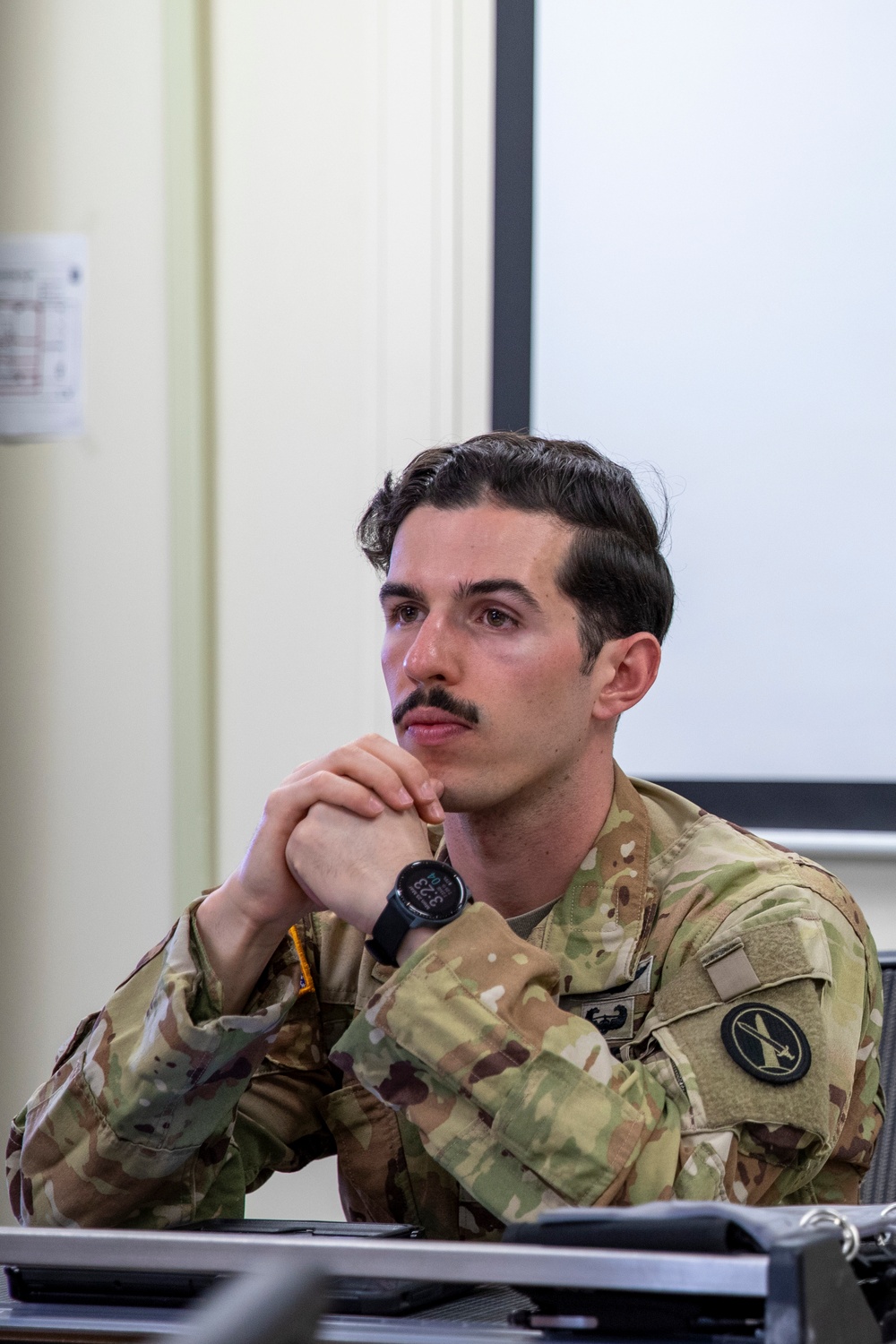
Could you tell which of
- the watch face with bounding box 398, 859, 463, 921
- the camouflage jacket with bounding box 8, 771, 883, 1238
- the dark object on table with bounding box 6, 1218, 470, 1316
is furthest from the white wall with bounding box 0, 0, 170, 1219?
the dark object on table with bounding box 6, 1218, 470, 1316

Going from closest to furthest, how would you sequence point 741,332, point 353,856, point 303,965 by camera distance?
point 353,856
point 303,965
point 741,332

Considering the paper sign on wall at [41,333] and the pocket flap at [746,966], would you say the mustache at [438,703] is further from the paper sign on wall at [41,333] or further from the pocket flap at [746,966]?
the paper sign on wall at [41,333]

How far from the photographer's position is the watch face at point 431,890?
1003mm

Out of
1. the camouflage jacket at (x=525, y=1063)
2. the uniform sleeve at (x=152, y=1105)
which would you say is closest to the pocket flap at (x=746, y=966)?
the camouflage jacket at (x=525, y=1063)

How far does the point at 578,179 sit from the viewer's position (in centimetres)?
219

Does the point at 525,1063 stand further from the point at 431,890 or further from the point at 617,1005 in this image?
the point at 617,1005

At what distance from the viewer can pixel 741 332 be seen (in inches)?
84.6

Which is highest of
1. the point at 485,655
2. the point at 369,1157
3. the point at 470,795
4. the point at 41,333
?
the point at 41,333

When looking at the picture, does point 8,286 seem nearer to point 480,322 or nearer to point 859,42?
point 480,322

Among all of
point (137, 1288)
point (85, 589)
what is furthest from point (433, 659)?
point (85, 589)

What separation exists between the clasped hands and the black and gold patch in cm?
26

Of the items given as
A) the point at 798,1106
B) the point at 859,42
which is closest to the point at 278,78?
the point at 859,42

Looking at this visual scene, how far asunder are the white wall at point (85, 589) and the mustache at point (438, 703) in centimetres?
106

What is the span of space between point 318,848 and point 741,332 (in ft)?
4.49
